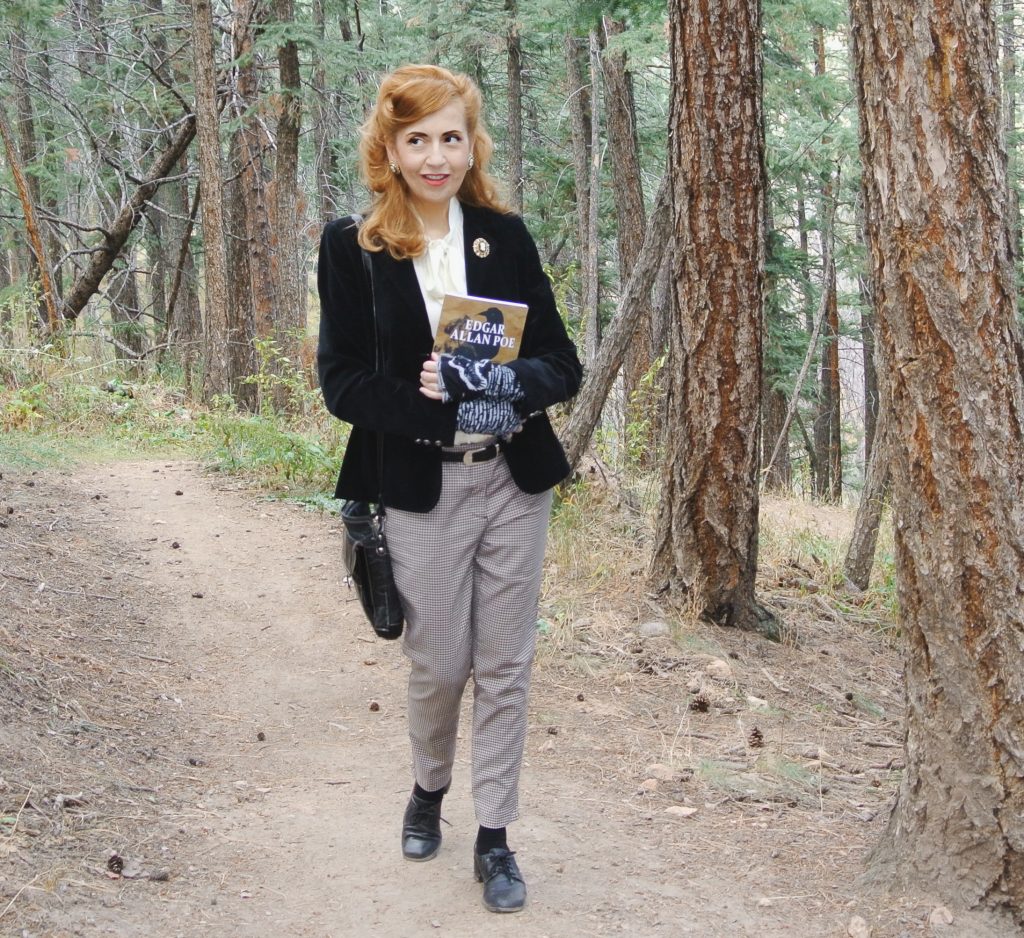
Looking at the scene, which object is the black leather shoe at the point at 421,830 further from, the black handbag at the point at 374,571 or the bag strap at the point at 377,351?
the bag strap at the point at 377,351

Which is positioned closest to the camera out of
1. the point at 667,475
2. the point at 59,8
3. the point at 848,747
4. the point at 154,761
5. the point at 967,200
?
the point at 967,200

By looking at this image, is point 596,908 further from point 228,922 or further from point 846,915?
point 228,922

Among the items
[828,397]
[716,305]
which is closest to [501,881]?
[716,305]

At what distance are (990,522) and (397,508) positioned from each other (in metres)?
1.68

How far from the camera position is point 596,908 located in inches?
133

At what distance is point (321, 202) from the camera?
2062 cm

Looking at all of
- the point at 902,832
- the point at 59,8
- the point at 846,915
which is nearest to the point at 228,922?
the point at 846,915

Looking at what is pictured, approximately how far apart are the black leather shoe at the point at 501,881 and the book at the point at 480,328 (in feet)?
4.96

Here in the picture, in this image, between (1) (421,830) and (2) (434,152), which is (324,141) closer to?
(2) (434,152)

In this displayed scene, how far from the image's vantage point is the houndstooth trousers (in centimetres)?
316

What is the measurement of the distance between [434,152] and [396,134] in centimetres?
13

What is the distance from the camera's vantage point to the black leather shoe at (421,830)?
3.59m

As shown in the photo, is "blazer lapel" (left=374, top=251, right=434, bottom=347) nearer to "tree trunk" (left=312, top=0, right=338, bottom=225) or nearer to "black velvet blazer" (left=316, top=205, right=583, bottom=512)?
"black velvet blazer" (left=316, top=205, right=583, bottom=512)

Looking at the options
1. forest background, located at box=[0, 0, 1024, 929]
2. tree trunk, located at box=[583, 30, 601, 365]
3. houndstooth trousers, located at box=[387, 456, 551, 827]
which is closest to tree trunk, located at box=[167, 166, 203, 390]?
forest background, located at box=[0, 0, 1024, 929]
